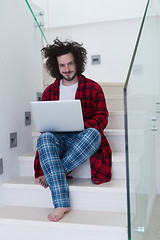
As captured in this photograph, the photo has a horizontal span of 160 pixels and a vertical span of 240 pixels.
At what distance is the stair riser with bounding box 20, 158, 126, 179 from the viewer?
194cm

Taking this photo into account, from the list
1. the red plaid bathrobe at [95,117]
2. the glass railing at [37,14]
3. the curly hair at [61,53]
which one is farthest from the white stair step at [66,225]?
the glass railing at [37,14]

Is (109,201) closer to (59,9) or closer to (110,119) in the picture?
(110,119)

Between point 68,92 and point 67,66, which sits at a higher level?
point 67,66

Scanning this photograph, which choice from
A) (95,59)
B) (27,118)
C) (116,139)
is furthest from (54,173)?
(95,59)

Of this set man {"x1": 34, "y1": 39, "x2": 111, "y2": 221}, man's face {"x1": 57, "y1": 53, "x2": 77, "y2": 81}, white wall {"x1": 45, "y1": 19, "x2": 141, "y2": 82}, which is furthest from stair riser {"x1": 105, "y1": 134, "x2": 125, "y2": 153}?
white wall {"x1": 45, "y1": 19, "x2": 141, "y2": 82}

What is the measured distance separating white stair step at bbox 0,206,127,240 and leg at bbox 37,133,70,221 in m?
0.07

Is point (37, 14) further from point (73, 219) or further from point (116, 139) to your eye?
point (73, 219)

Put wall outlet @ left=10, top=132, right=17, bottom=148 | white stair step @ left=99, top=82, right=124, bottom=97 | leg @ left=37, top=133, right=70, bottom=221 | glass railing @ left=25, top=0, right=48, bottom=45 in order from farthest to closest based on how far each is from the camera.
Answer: white stair step @ left=99, top=82, right=124, bottom=97 < glass railing @ left=25, top=0, right=48, bottom=45 < wall outlet @ left=10, top=132, right=17, bottom=148 < leg @ left=37, top=133, right=70, bottom=221

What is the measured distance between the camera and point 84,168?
6.61 ft

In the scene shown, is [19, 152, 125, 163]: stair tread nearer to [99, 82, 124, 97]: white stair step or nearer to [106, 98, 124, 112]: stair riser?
[106, 98, 124, 112]: stair riser

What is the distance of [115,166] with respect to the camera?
1942 millimetres

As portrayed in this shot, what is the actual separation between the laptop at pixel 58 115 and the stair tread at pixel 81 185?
34 centimetres

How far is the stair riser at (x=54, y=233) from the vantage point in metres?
1.53

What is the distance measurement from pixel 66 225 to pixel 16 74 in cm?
116
